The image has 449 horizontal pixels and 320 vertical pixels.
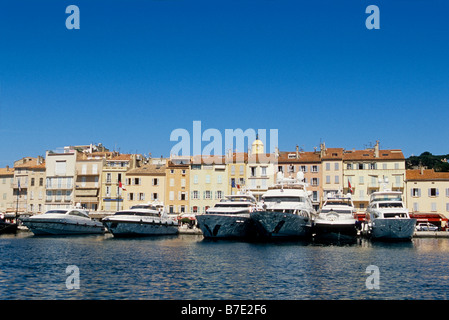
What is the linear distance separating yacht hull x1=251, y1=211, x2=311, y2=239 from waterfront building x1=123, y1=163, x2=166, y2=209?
41693mm

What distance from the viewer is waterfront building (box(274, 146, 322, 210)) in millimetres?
97688

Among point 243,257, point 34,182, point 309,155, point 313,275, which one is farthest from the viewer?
point 34,182

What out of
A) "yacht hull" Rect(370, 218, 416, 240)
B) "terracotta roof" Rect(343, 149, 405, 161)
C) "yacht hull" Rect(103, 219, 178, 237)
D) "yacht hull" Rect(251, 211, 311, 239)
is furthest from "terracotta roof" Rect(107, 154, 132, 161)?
"yacht hull" Rect(370, 218, 416, 240)

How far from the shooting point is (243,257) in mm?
45469

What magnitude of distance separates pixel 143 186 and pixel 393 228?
177ft

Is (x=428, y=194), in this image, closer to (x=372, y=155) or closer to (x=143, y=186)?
(x=372, y=155)

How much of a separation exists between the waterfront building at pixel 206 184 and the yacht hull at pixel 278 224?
35.9 m

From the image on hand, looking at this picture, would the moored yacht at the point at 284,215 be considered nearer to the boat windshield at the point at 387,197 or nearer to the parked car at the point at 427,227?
the boat windshield at the point at 387,197

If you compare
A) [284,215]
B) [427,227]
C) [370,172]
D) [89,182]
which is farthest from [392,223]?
[89,182]

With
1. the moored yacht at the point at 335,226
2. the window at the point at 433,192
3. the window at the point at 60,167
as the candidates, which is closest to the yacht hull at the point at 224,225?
the moored yacht at the point at 335,226

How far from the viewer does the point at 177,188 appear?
338 feet
